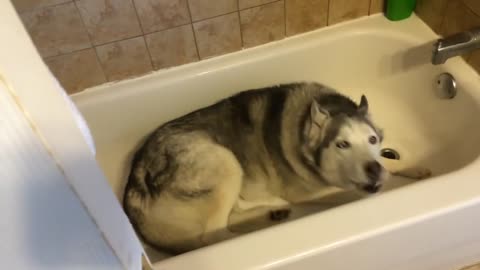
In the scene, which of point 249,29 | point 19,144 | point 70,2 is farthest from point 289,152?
point 19,144

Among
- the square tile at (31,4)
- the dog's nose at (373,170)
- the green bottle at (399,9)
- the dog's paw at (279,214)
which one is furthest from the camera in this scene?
the green bottle at (399,9)

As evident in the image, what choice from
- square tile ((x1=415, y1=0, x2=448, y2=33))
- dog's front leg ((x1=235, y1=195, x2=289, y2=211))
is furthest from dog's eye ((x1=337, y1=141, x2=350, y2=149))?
square tile ((x1=415, y1=0, x2=448, y2=33))

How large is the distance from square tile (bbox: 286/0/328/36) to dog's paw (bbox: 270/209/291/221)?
0.62 meters

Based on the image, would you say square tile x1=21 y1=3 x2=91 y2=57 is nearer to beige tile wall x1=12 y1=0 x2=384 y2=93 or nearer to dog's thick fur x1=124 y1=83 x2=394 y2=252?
beige tile wall x1=12 y1=0 x2=384 y2=93

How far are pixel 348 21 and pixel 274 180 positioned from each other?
645 millimetres

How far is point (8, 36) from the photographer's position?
12.1 inches

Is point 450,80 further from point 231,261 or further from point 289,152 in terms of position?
point 231,261

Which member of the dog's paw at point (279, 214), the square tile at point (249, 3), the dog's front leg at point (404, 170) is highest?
the square tile at point (249, 3)

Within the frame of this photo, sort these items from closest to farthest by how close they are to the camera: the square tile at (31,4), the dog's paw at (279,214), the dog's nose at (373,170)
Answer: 1. the dog's nose at (373,170)
2. the square tile at (31,4)
3. the dog's paw at (279,214)

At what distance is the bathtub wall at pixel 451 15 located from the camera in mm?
1286

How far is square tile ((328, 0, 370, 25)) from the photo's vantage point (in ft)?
4.98

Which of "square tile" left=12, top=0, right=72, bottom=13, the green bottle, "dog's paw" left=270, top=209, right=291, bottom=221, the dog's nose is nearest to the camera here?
the dog's nose

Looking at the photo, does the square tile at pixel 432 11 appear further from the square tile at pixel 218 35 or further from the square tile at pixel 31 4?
the square tile at pixel 31 4

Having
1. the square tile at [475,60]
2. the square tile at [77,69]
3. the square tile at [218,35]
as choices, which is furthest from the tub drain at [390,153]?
the square tile at [77,69]
